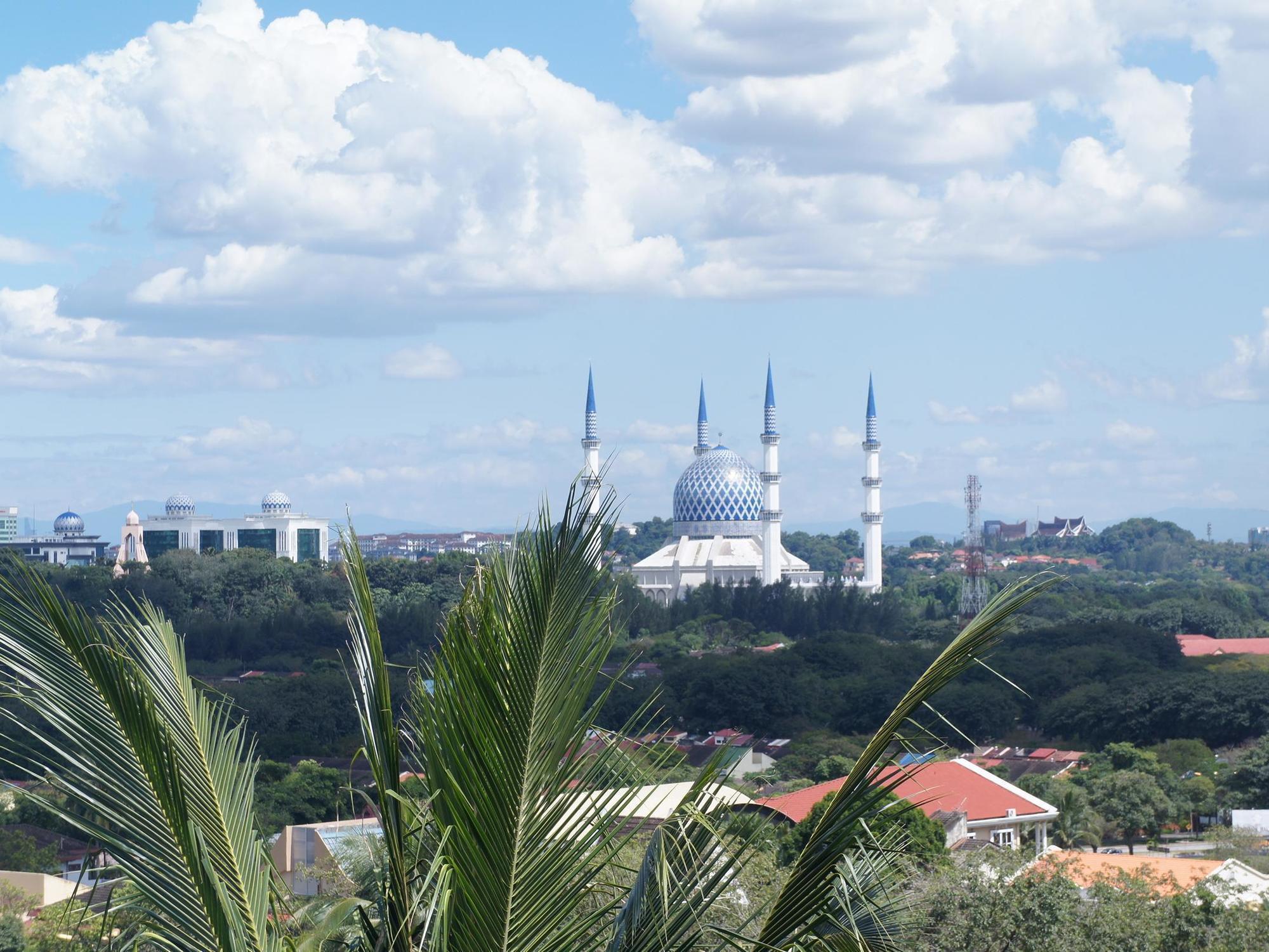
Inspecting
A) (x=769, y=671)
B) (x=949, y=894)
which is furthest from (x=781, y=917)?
(x=769, y=671)

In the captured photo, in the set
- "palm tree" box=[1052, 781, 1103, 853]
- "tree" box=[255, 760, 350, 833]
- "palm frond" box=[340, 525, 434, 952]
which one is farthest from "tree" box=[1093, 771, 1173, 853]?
"palm frond" box=[340, 525, 434, 952]

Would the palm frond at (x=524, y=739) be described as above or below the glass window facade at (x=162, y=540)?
above

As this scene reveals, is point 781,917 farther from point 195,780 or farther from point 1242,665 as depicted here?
point 1242,665

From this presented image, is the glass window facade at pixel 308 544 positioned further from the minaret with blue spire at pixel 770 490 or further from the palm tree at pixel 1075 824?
the palm tree at pixel 1075 824

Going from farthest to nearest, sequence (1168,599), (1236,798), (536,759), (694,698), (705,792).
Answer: (1168,599) < (694,698) < (1236,798) < (705,792) < (536,759)

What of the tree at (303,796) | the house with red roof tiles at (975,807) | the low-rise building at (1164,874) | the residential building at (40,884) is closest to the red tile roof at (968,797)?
the house with red roof tiles at (975,807)

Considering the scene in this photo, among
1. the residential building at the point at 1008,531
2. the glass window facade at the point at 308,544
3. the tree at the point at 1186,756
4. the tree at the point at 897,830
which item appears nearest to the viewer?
the tree at the point at 897,830

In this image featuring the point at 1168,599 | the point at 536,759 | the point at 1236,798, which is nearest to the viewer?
the point at 536,759
